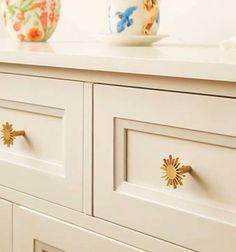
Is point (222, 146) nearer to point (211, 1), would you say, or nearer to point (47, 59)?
point (47, 59)

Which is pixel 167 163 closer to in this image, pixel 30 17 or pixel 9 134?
pixel 9 134

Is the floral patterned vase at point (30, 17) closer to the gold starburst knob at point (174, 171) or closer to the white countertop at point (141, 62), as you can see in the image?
the white countertop at point (141, 62)

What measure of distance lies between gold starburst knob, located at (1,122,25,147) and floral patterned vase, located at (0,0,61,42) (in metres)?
0.33

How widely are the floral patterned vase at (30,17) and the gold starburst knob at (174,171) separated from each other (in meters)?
0.60

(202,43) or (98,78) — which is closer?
(98,78)

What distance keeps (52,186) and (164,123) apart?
25cm

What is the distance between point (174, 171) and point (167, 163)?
1 cm

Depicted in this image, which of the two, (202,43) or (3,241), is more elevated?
(202,43)

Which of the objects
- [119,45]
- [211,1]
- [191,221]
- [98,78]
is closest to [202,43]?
[211,1]

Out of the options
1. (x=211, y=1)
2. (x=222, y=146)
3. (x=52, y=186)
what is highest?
(x=211, y=1)

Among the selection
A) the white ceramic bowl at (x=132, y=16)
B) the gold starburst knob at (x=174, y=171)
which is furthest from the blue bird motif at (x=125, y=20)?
the gold starburst knob at (x=174, y=171)

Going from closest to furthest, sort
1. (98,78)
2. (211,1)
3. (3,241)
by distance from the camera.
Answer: (98,78), (3,241), (211,1)

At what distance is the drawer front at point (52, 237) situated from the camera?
0.84m

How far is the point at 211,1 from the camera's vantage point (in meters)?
A: 1.22
